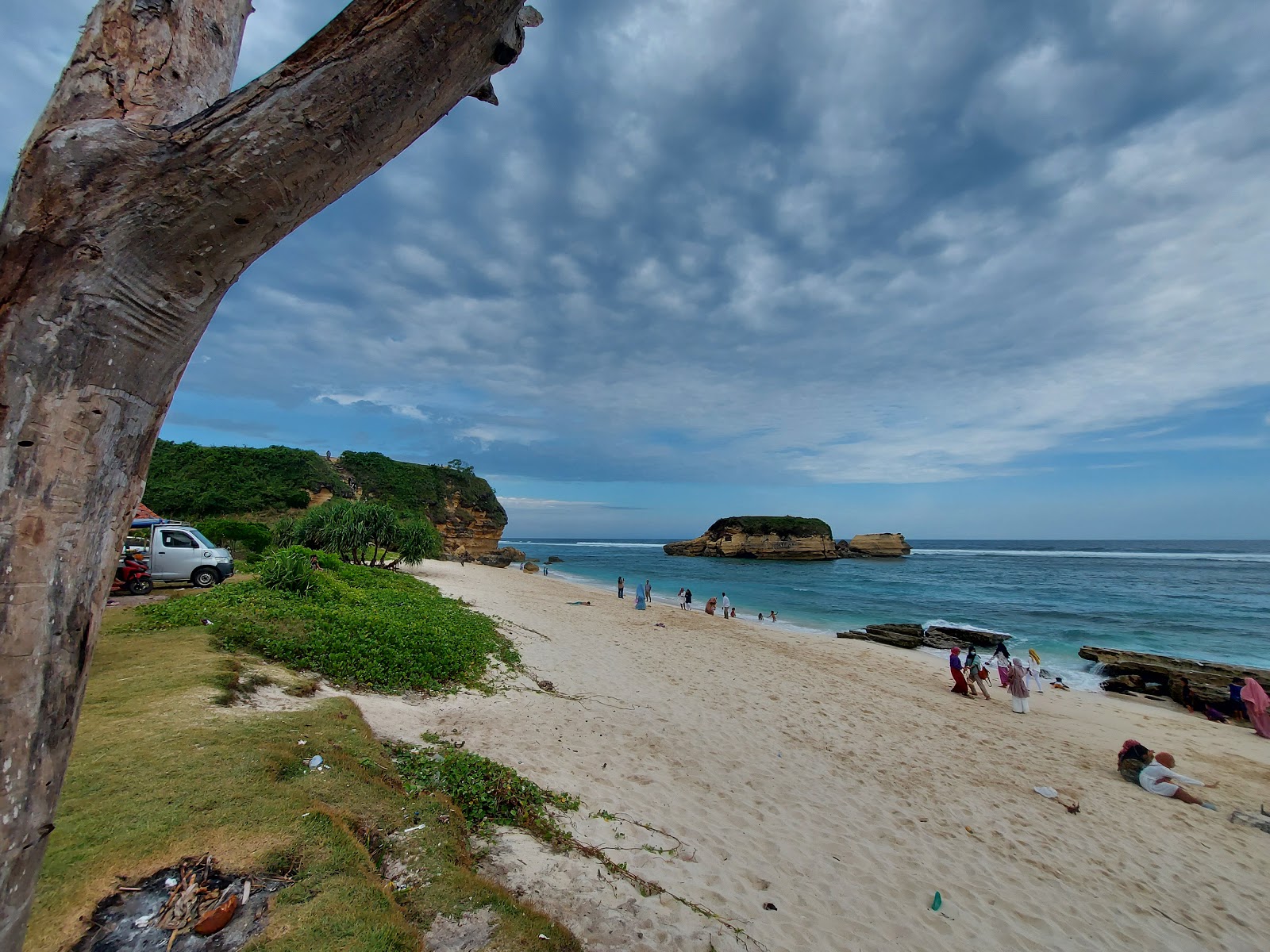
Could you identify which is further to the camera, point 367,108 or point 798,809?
point 798,809

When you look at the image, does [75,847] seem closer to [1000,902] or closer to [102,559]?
[102,559]

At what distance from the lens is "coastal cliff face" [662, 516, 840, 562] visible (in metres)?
75.8

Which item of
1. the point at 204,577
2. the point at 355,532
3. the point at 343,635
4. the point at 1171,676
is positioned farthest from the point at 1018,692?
the point at 355,532

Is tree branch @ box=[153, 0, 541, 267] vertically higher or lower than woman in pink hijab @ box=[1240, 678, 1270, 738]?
higher

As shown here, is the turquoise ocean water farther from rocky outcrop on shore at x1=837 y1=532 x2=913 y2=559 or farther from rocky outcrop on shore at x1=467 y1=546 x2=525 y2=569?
rocky outcrop on shore at x1=837 y1=532 x2=913 y2=559

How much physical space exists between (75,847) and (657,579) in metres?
44.9

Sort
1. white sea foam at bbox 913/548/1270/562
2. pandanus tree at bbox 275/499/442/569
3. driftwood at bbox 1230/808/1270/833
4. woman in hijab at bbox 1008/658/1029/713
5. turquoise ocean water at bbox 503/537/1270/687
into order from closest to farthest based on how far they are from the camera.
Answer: driftwood at bbox 1230/808/1270/833 → woman in hijab at bbox 1008/658/1029/713 → turquoise ocean water at bbox 503/537/1270/687 → pandanus tree at bbox 275/499/442/569 → white sea foam at bbox 913/548/1270/562

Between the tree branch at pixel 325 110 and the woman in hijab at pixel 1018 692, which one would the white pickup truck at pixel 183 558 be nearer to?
the tree branch at pixel 325 110

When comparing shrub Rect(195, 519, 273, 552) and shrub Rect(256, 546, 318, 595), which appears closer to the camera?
shrub Rect(256, 546, 318, 595)

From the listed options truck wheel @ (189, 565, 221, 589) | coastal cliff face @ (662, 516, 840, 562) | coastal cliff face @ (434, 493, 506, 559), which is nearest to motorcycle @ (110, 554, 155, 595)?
truck wheel @ (189, 565, 221, 589)

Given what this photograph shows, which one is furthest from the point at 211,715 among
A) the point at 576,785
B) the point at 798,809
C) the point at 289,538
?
the point at 289,538

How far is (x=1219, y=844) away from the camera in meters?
6.55

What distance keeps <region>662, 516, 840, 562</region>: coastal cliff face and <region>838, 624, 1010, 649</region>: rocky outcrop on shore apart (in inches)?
2092

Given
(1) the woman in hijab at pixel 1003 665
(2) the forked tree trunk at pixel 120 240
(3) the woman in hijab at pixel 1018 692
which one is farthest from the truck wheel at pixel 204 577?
(1) the woman in hijab at pixel 1003 665
